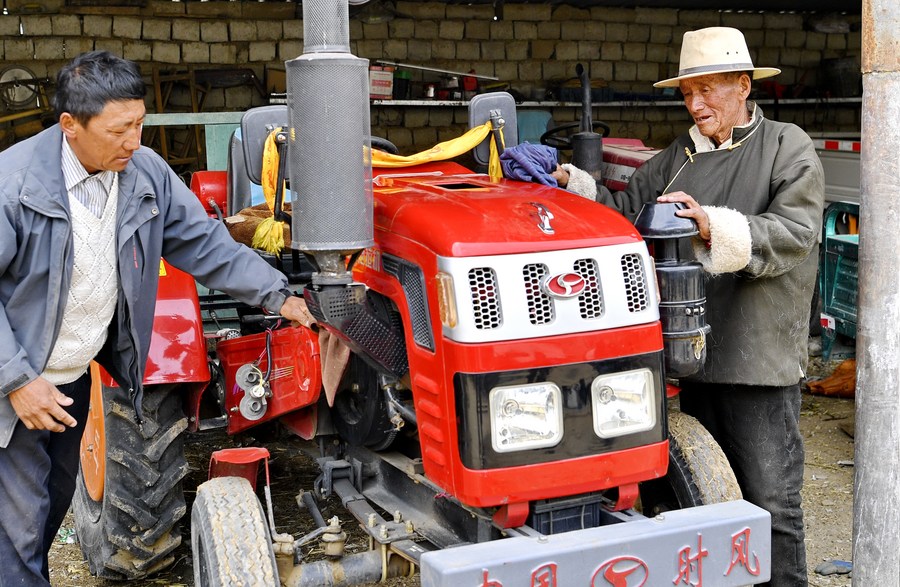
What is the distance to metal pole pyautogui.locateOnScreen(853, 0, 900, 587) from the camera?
3111 millimetres

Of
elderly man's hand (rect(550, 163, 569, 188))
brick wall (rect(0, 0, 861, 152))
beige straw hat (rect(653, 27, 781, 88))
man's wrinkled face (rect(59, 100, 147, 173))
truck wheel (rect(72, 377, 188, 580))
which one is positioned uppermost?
brick wall (rect(0, 0, 861, 152))

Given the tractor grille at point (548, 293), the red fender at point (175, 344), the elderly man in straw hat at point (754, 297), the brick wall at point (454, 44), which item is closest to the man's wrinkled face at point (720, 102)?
the elderly man in straw hat at point (754, 297)

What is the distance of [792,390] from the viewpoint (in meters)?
3.33

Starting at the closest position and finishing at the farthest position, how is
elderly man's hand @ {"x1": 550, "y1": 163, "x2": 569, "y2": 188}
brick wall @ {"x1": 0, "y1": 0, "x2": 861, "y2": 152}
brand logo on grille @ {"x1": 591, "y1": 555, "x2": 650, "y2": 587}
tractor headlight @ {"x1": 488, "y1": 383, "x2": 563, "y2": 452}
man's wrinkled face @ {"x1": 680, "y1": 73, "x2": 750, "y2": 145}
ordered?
brand logo on grille @ {"x1": 591, "y1": 555, "x2": 650, "y2": 587} < tractor headlight @ {"x1": 488, "y1": 383, "x2": 563, "y2": 452} < man's wrinkled face @ {"x1": 680, "y1": 73, "x2": 750, "y2": 145} < elderly man's hand @ {"x1": 550, "y1": 163, "x2": 569, "y2": 188} < brick wall @ {"x1": 0, "y1": 0, "x2": 861, "y2": 152}

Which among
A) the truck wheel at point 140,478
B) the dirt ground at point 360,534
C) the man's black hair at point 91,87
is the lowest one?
the dirt ground at point 360,534

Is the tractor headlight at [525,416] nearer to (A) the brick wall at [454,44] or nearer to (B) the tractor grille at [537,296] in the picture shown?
(B) the tractor grille at [537,296]

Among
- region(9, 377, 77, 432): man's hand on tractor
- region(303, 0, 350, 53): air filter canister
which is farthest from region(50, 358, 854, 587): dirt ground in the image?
region(303, 0, 350, 53): air filter canister

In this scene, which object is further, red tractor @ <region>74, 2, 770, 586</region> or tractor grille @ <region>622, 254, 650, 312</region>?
tractor grille @ <region>622, 254, 650, 312</region>

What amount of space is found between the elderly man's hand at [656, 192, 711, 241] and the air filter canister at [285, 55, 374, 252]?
2.94 ft

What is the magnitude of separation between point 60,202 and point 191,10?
320 inches

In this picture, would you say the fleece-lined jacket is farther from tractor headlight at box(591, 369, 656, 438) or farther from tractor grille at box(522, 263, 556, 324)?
tractor grille at box(522, 263, 556, 324)

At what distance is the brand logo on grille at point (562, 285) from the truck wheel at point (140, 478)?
1.72 metres

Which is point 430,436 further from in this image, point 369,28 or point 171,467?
point 369,28

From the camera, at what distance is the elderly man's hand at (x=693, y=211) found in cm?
291
